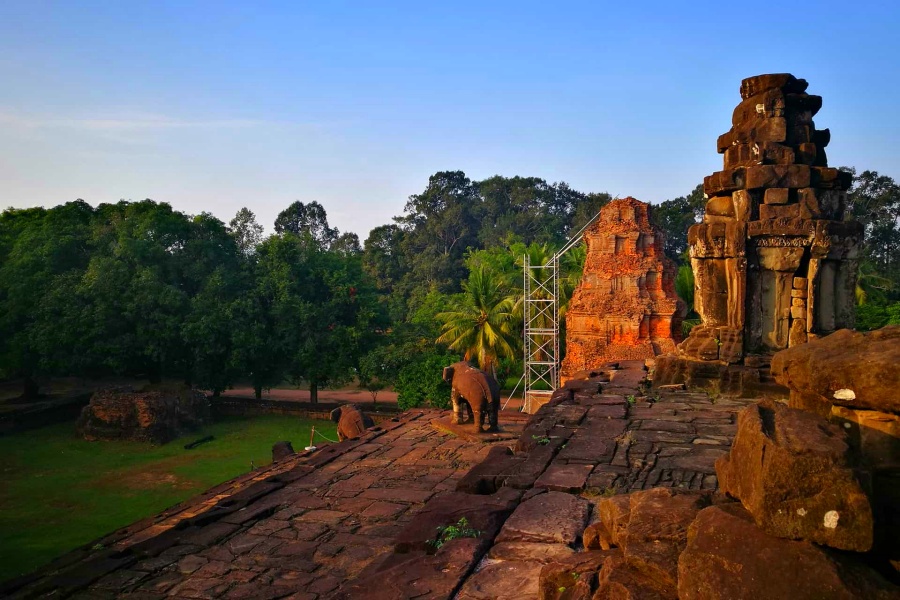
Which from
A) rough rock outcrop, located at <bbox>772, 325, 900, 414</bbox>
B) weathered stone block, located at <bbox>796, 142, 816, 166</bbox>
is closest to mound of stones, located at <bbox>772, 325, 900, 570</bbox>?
rough rock outcrop, located at <bbox>772, 325, 900, 414</bbox>

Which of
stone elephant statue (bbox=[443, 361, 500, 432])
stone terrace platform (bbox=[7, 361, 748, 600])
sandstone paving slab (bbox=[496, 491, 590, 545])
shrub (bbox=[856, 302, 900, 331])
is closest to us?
stone terrace platform (bbox=[7, 361, 748, 600])

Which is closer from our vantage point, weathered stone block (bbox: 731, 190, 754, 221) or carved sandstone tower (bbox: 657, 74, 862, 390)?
carved sandstone tower (bbox: 657, 74, 862, 390)

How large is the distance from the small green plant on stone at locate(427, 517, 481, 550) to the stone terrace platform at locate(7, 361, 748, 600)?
6 cm

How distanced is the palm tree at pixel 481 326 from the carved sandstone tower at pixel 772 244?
502 inches

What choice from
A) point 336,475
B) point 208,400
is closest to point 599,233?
point 336,475

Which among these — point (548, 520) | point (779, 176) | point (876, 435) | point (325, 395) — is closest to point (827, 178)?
point (779, 176)

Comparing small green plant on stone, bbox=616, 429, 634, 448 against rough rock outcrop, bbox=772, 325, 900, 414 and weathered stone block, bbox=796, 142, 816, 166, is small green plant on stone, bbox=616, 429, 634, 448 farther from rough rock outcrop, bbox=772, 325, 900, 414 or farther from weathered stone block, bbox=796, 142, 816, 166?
weathered stone block, bbox=796, 142, 816, 166

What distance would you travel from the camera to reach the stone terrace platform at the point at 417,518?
4.57 m

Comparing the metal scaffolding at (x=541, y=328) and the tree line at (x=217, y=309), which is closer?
the metal scaffolding at (x=541, y=328)

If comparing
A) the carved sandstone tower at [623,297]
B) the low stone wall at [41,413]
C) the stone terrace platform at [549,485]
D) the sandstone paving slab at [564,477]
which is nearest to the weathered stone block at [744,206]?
→ the stone terrace platform at [549,485]

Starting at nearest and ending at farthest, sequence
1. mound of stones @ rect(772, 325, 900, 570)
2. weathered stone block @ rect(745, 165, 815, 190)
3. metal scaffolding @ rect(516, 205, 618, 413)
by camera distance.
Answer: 1. mound of stones @ rect(772, 325, 900, 570)
2. weathered stone block @ rect(745, 165, 815, 190)
3. metal scaffolding @ rect(516, 205, 618, 413)

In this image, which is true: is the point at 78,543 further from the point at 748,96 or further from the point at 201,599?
the point at 748,96

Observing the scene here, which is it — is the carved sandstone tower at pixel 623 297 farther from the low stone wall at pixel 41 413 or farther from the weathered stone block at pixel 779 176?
the low stone wall at pixel 41 413

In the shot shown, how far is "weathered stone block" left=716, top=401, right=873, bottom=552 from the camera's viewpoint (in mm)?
2564
